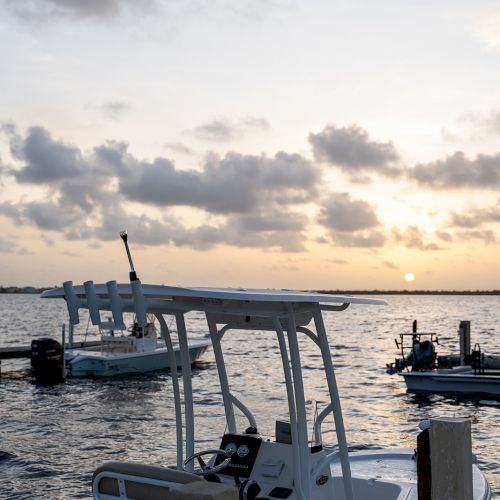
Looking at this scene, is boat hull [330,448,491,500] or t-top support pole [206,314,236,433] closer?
t-top support pole [206,314,236,433]

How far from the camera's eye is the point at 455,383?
32.2m

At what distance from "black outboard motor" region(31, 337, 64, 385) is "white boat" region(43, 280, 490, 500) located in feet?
90.6

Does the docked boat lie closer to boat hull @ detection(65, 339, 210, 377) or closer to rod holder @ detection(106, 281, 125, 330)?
boat hull @ detection(65, 339, 210, 377)

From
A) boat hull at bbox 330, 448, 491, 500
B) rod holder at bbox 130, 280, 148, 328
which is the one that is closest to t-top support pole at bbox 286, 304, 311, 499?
boat hull at bbox 330, 448, 491, 500

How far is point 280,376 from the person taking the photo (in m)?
43.2

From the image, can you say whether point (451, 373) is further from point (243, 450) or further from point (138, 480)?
point (138, 480)

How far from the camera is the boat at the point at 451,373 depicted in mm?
31953

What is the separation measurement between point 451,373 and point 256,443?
83.3ft

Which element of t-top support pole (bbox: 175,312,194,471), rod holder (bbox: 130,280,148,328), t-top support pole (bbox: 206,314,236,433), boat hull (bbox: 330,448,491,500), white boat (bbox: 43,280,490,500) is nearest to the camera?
rod holder (bbox: 130,280,148,328)

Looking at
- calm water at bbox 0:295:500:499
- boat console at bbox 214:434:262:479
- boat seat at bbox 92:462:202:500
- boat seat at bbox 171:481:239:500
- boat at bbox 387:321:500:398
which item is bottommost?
calm water at bbox 0:295:500:499

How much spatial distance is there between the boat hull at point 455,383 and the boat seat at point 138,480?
88.2ft

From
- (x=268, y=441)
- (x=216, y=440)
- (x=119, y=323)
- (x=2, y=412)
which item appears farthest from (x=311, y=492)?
(x=2, y=412)

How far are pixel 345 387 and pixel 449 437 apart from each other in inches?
1276

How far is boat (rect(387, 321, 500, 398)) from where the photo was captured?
1258 inches
